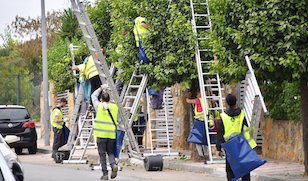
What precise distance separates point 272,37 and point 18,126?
15.0 meters

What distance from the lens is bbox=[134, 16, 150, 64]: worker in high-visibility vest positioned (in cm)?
1925

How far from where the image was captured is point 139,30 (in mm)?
19422

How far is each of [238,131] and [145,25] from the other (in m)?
6.95

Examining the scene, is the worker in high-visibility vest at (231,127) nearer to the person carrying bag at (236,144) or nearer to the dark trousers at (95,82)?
the person carrying bag at (236,144)

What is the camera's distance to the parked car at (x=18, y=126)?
26.8 meters

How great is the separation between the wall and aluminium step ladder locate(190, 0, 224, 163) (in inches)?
53.1

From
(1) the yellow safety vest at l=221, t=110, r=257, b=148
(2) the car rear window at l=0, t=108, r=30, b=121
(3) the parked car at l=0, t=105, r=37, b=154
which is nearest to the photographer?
(1) the yellow safety vest at l=221, t=110, r=257, b=148

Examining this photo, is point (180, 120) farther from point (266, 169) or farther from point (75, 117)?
point (266, 169)

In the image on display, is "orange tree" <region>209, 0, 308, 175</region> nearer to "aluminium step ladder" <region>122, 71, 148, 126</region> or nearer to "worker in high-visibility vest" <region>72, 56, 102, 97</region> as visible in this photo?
"aluminium step ladder" <region>122, 71, 148, 126</region>

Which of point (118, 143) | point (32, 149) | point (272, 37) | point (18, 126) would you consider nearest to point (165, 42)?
point (118, 143)

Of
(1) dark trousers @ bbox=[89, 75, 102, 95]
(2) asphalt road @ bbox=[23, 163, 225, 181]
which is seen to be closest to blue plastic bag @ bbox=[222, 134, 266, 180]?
(2) asphalt road @ bbox=[23, 163, 225, 181]

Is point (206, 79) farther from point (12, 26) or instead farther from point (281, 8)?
point (12, 26)

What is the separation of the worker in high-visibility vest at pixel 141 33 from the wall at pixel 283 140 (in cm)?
322

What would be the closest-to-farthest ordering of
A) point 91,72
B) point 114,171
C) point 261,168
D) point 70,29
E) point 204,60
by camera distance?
point 114,171 < point 261,168 < point 204,60 < point 91,72 < point 70,29
